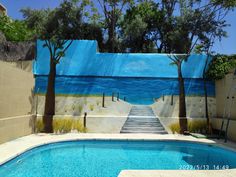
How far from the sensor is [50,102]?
14594 mm

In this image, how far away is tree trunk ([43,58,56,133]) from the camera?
14.4 meters

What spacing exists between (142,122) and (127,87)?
1.92 meters

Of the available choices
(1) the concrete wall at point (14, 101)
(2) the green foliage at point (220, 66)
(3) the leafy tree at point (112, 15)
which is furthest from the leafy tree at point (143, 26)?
(1) the concrete wall at point (14, 101)

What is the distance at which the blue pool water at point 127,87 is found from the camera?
14828 millimetres

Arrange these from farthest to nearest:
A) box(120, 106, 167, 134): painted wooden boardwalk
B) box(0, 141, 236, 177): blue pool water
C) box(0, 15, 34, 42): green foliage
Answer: box(0, 15, 34, 42): green foliage < box(120, 106, 167, 134): painted wooden boardwalk < box(0, 141, 236, 177): blue pool water

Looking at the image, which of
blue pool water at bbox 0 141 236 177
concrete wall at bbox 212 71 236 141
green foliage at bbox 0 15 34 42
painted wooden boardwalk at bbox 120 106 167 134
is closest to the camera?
blue pool water at bbox 0 141 236 177

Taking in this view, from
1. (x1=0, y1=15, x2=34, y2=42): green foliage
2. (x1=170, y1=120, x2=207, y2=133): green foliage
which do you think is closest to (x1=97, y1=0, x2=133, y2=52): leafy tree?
(x1=0, y1=15, x2=34, y2=42): green foliage

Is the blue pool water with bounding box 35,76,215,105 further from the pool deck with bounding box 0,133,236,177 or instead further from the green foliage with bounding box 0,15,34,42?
the green foliage with bounding box 0,15,34,42

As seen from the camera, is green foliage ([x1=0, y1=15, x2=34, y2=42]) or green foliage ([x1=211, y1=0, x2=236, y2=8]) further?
green foliage ([x1=0, y1=15, x2=34, y2=42])

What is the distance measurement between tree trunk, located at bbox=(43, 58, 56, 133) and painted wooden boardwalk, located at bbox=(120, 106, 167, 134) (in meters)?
3.56

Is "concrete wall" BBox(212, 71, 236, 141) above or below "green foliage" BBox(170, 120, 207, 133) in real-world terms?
above

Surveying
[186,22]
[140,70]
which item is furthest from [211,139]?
[186,22]

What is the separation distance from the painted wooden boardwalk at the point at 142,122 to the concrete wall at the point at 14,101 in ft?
15.4

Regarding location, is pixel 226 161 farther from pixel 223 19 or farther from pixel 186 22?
pixel 186 22
